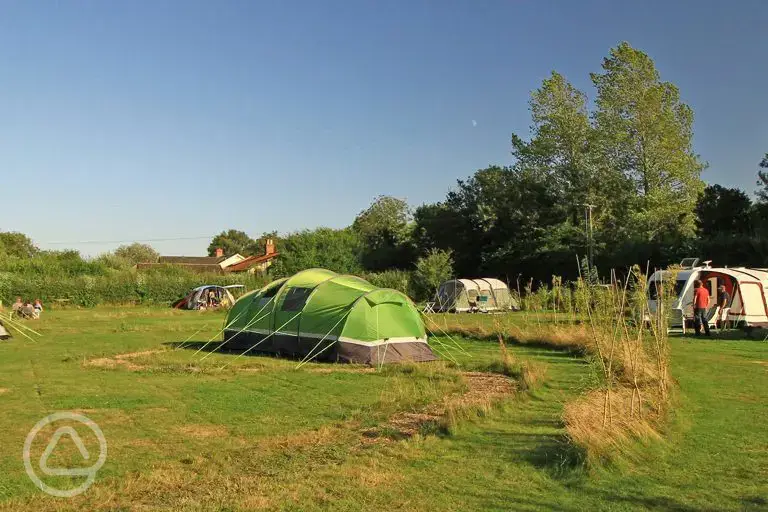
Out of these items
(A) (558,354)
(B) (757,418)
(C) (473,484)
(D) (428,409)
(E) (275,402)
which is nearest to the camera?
(C) (473,484)

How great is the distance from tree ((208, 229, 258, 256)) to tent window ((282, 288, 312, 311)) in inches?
4216

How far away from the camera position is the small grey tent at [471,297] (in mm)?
34562

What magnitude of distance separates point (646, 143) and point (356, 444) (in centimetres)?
4019

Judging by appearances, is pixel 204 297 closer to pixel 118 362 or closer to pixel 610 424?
pixel 118 362

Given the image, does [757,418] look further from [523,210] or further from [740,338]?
[523,210]

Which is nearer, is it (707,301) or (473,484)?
(473,484)

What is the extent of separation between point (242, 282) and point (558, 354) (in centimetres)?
3425

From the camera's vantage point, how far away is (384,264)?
60188 millimetres

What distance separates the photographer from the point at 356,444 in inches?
293

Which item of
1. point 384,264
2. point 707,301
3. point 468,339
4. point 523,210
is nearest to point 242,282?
point 384,264

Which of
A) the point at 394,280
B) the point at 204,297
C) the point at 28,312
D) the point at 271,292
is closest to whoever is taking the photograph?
the point at 271,292

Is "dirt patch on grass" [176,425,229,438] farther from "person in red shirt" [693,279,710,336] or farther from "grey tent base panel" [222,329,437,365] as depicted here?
"person in red shirt" [693,279,710,336]

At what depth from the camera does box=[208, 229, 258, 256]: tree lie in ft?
410

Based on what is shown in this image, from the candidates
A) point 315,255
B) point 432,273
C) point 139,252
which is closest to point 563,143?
point 432,273
